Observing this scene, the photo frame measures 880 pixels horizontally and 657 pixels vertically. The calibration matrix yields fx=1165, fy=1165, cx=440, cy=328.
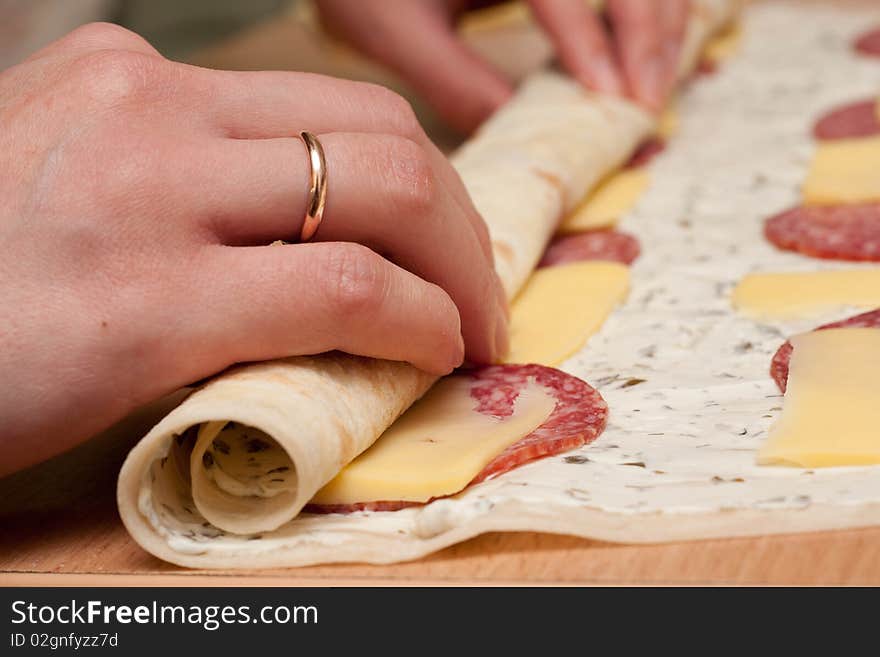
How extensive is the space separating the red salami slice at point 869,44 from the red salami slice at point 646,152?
78cm

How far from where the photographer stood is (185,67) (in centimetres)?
132

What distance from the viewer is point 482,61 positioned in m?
2.98

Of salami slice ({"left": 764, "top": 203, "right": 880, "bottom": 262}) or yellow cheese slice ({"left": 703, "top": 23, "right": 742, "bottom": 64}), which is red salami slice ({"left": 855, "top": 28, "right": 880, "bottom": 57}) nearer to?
yellow cheese slice ({"left": 703, "top": 23, "right": 742, "bottom": 64})

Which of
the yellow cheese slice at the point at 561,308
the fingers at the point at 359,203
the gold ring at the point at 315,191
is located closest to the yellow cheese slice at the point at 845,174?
the yellow cheese slice at the point at 561,308

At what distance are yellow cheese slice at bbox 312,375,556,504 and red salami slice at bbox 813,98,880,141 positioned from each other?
128 cm

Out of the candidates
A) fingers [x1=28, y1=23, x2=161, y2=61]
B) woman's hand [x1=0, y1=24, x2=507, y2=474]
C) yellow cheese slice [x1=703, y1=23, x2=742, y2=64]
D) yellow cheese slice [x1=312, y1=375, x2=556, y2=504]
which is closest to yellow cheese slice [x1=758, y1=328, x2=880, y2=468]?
yellow cheese slice [x1=312, y1=375, x2=556, y2=504]

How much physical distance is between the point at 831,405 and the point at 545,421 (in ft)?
1.05

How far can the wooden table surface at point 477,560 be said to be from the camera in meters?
1.13

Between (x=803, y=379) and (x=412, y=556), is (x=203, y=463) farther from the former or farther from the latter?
(x=803, y=379)

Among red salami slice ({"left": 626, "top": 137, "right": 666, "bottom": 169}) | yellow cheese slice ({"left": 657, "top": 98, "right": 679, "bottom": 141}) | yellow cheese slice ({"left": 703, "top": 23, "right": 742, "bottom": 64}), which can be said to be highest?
yellow cheese slice ({"left": 703, "top": 23, "right": 742, "bottom": 64})

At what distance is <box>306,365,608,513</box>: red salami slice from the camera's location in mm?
1260

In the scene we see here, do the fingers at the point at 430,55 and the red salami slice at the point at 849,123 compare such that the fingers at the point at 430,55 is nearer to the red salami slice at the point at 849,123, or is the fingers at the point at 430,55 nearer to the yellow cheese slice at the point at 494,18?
the yellow cheese slice at the point at 494,18

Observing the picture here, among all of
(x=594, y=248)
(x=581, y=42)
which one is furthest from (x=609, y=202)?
(x=581, y=42)

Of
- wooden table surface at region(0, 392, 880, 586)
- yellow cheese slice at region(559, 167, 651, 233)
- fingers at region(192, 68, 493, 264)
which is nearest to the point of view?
wooden table surface at region(0, 392, 880, 586)
